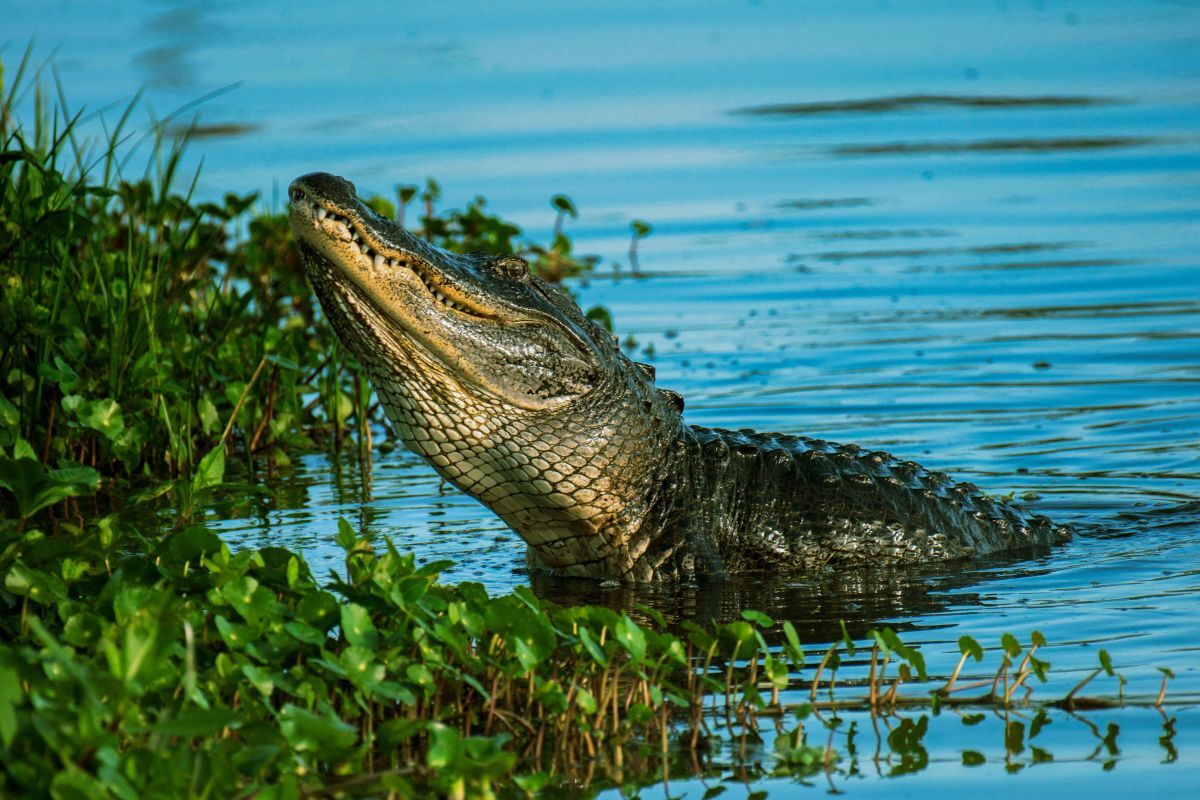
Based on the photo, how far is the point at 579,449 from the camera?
548 centimetres

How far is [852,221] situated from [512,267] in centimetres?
711

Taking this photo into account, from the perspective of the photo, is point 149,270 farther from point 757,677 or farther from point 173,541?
point 757,677

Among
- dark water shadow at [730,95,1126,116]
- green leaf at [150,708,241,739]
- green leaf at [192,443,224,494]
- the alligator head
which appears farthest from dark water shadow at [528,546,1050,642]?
dark water shadow at [730,95,1126,116]

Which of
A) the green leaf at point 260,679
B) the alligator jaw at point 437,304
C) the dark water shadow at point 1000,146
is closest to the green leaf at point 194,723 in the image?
the green leaf at point 260,679

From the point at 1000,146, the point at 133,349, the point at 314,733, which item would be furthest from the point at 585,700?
the point at 1000,146

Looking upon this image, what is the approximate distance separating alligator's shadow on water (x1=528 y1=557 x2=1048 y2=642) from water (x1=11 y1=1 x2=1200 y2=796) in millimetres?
17

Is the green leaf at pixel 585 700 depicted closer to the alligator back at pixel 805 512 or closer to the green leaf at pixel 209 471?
the green leaf at pixel 209 471

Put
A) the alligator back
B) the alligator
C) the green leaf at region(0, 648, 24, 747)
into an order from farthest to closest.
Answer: the alligator back < the alligator < the green leaf at region(0, 648, 24, 747)

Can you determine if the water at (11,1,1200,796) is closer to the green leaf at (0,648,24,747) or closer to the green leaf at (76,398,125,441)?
the green leaf at (76,398,125,441)

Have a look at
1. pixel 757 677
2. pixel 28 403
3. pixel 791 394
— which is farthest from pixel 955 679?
pixel 791 394

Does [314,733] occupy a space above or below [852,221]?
below

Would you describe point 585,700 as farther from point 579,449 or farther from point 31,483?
point 579,449

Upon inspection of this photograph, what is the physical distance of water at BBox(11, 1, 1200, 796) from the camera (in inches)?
216

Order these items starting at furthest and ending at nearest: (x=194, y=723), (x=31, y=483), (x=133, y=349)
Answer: (x=133, y=349), (x=31, y=483), (x=194, y=723)
